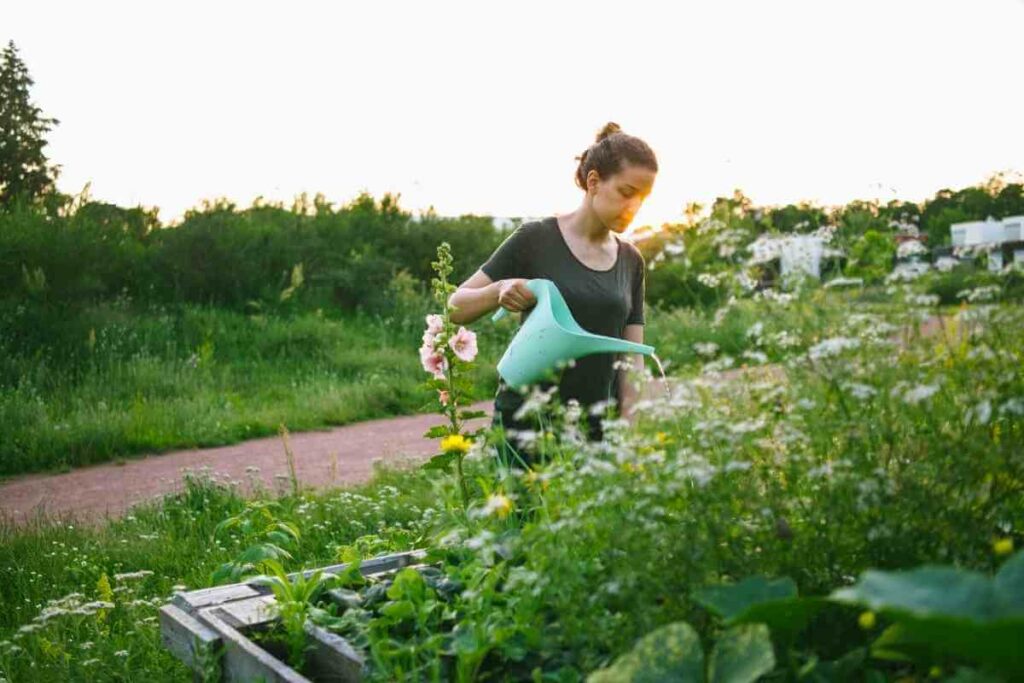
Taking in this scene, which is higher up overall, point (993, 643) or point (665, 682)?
point (993, 643)

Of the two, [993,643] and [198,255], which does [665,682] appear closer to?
[993,643]

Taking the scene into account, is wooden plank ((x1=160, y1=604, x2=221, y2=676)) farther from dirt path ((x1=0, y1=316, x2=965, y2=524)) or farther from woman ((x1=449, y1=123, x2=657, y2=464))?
dirt path ((x1=0, y1=316, x2=965, y2=524))

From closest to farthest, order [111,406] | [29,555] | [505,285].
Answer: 1. [505,285]
2. [29,555]
3. [111,406]

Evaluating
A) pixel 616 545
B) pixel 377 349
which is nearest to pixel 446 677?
pixel 616 545

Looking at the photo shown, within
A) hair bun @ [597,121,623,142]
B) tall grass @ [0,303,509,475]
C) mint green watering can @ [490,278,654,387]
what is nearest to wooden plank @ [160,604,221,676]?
mint green watering can @ [490,278,654,387]

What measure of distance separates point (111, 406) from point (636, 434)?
6.50 m

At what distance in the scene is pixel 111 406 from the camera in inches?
285

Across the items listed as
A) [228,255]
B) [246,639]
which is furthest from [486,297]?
[228,255]

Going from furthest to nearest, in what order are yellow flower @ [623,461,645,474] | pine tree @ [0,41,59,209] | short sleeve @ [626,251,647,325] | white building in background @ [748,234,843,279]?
pine tree @ [0,41,59,209] < short sleeve @ [626,251,647,325] < white building in background @ [748,234,843,279] < yellow flower @ [623,461,645,474]

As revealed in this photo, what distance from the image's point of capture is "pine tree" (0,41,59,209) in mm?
17578

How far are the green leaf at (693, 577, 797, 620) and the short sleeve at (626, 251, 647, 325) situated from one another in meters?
2.10

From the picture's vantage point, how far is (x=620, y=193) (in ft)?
10.4

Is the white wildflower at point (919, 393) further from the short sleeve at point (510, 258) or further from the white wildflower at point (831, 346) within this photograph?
the short sleeve at point (510, 258)

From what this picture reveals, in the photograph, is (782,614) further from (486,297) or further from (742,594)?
(486,297)
